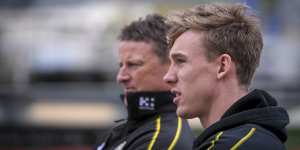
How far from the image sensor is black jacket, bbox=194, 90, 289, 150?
231cm

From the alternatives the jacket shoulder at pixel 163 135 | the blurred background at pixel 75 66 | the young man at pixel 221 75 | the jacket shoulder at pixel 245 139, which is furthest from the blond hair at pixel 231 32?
the blurred background at pixel 75 66

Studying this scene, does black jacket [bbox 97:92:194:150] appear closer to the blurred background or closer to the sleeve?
the sleeve

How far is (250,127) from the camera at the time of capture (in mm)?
2367

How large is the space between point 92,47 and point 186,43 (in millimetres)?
13649

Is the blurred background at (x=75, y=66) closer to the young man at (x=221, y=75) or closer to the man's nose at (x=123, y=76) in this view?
the man's nose at (x=123, y=76)

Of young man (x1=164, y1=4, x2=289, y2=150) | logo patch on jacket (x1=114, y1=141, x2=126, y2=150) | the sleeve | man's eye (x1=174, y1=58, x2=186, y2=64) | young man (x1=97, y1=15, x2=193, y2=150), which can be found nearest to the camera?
the sleeve

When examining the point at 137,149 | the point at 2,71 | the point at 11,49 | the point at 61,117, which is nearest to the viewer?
the point at 137,149

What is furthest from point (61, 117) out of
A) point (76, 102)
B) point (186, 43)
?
point (186, 43)

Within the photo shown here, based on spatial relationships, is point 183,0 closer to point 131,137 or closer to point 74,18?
point 74,18

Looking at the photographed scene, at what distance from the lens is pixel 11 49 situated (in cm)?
1595

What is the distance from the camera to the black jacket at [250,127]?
2.31 meters

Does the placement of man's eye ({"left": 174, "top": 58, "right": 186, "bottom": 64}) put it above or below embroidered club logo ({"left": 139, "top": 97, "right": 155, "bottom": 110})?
above

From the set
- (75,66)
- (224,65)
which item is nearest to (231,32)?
(224,65)

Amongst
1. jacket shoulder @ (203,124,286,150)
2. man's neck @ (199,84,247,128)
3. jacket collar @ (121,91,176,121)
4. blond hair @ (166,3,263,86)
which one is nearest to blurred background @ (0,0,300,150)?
jacket collar @ (121,91,176,121)
